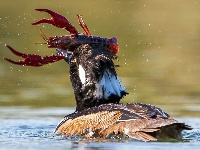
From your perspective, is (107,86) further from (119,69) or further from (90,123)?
(119,69)

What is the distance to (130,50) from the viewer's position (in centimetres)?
2027

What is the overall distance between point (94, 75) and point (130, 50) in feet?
26.6

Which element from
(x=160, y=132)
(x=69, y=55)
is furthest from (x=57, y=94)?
(x=160, y=132)

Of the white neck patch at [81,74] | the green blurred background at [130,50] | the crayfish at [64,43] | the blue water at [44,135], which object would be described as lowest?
the blue water at [44,135]

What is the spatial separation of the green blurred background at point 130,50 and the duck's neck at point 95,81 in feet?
5.19

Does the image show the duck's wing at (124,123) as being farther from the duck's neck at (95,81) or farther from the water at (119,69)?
the duck's neck at (95,81)

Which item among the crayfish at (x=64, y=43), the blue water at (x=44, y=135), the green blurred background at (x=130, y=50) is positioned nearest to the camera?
the blue water at (x=44, y=135)

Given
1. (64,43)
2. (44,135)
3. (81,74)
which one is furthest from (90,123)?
(64,43)

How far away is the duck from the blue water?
0.18 meters

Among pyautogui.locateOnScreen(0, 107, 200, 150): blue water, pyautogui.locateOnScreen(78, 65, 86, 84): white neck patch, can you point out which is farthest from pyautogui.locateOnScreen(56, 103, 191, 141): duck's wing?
pyautogui.locateOnScreen(78, 65, 86, 84): white neck patch

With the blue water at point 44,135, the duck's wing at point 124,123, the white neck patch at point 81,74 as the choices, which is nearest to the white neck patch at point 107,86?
the white neck patch at point 81,74

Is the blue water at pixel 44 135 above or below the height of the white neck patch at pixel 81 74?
below

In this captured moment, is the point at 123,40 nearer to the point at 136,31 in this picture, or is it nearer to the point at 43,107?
the point at 136,31

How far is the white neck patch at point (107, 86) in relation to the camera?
12.2 meters
